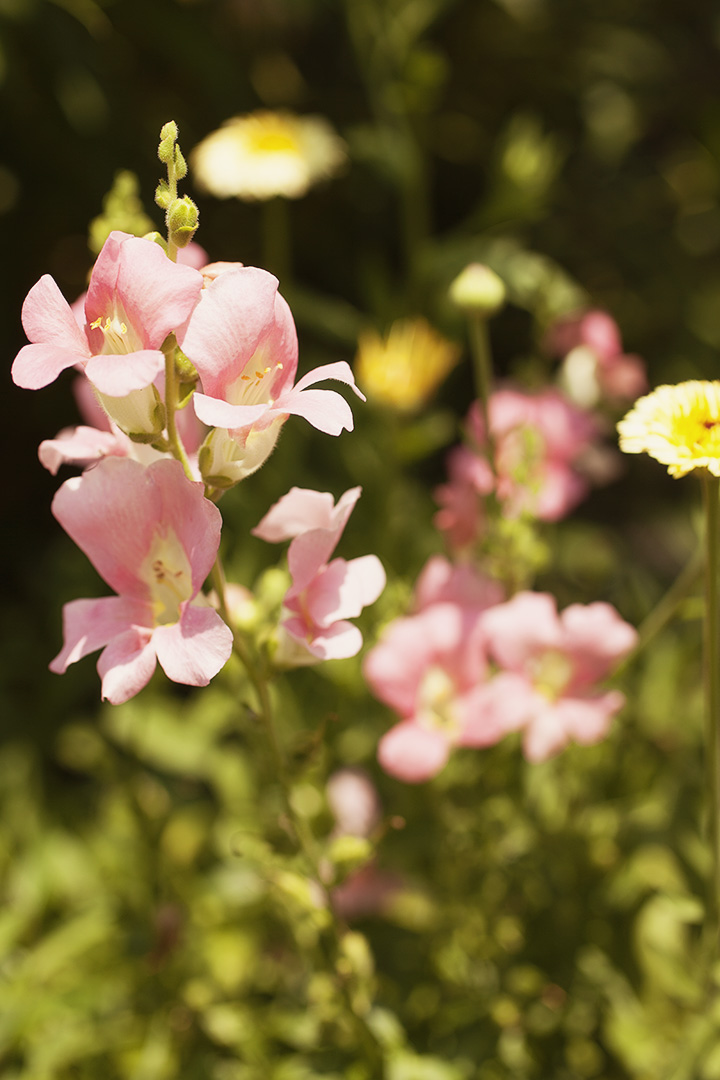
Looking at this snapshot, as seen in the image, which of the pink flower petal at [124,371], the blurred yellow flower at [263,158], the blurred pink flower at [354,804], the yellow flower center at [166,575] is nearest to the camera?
the pink flower petal at [124,371]

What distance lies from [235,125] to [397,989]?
117 cm

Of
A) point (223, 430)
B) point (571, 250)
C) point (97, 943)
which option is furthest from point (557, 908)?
point (571, 250)

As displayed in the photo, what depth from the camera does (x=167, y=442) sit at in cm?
54

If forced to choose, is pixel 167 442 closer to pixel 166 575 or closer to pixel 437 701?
pixel 166 575

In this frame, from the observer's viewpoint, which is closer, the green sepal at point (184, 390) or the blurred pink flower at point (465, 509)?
the green sepal at point (184, 390)

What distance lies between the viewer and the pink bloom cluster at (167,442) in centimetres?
48

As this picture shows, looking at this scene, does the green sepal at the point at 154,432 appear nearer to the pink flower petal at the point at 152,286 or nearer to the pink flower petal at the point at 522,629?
the pink flower petal at the point at 152,286

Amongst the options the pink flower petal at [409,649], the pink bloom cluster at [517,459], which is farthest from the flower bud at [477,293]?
the pink flower petal at [409,649]

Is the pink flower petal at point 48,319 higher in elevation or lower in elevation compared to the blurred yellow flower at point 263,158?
higher

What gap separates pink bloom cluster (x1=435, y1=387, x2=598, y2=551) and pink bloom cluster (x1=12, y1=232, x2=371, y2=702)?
1.16 ft

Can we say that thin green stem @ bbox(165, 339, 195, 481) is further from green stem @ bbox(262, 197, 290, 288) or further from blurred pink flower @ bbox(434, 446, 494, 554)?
green stem @ bbox(262, 197, 290, 288)

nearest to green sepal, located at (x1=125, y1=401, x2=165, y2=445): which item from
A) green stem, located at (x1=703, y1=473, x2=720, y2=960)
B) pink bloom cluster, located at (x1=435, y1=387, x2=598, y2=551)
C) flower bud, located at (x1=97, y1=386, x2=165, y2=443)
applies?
flower bud, located at (x1=97, y1=386, x2=165, y2=443)

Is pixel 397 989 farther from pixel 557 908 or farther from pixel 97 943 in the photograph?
pixel 97 943

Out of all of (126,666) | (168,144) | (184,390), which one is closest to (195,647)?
(126,666)
